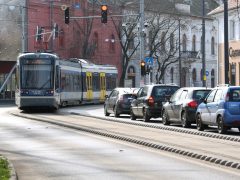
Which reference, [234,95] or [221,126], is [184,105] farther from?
[234,95]

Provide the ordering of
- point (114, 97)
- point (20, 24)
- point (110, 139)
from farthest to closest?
point (20, 24), point (114, 97), point (110, 139)

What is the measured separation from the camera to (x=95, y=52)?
82188mm

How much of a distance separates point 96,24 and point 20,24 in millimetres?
10492

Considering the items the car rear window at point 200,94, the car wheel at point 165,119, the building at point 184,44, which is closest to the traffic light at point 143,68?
the car wheel at point 165,119

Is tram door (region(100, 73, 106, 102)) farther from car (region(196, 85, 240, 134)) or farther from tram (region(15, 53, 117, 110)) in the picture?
car (region(196, 85, 240, 134))

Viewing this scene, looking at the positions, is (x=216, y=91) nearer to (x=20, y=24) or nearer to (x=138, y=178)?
(x=138, y=178)

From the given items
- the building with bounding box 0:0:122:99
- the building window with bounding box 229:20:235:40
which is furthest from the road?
the building with bounding box 0:0:122:99

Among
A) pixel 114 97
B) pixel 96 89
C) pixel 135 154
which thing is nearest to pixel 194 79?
pixel 96 89

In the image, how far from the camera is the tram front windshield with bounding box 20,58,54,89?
1682 inches

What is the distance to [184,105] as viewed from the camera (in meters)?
28.0

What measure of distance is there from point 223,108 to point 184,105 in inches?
157

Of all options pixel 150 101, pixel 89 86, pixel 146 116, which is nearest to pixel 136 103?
pixel 146 116

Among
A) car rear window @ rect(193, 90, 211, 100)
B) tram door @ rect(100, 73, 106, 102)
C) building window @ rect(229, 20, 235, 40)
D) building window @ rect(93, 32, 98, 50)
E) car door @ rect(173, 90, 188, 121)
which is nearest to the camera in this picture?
car rear window @ rect(193, 90, 211, 100)

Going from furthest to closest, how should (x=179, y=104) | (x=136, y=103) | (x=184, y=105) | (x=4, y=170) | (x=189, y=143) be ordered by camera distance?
(x=136, y=103)
(x=179, y=104)
(x=184, y=105)
(x=189, y=143)
(x=4, y=170)
